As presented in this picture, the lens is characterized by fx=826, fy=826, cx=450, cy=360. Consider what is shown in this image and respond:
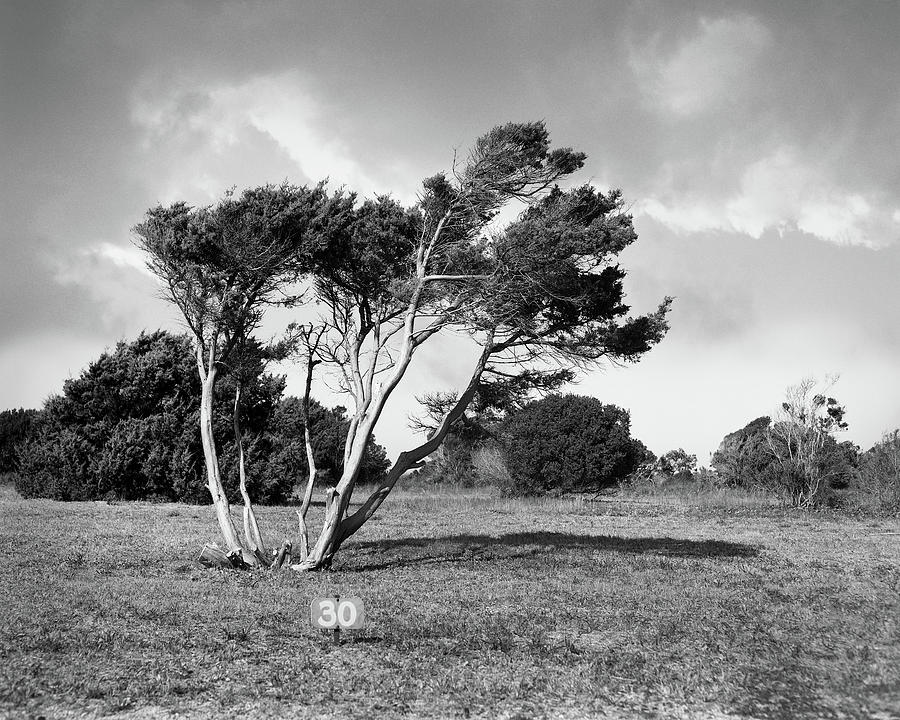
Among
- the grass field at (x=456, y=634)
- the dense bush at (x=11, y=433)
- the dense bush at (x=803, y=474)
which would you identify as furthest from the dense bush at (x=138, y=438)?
the dense bush at (x=803, y=474)

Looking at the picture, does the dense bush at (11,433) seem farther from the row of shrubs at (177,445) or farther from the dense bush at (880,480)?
the dense bush at (880,480)

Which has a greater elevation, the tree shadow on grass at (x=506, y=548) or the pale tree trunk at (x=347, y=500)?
the pale tree trunk at (x=347, y=500)

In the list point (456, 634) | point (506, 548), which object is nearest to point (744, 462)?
point (506, 548)

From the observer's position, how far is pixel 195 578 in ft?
42.1

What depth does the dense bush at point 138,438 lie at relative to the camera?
108 feet

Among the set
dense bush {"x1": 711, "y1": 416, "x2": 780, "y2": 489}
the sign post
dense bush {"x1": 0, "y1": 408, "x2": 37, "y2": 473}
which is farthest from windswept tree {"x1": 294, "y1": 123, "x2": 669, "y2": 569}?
dense bush {"x1": 0, "y1": 408, "x2": 37, "y2": 473}

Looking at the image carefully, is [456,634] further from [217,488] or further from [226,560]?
[217,488]

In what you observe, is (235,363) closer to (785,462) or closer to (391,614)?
(391,614)

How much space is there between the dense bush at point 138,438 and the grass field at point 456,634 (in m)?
14.7

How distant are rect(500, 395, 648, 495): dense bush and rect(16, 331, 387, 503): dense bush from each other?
A: 53.2 ft

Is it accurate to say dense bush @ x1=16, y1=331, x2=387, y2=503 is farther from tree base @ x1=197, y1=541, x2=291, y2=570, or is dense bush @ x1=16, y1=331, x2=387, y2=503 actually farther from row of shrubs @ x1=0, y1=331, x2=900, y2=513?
tree base @ x1=197, y1=541, x2=291, y2=570

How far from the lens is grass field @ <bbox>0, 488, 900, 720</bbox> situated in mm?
6375

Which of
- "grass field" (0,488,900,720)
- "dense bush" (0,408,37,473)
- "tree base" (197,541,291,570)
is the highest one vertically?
"dense bush" (0,408,37,473)

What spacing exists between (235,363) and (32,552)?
5.06 meters
